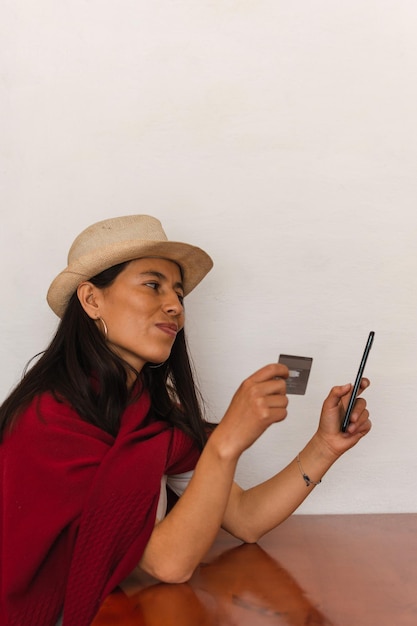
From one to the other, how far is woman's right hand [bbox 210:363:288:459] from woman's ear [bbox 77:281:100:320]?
42 cm

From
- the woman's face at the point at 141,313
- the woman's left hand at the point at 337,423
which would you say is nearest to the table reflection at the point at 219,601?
the woman's left hand at the point at 337,423

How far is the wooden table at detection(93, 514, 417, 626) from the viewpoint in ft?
3.49

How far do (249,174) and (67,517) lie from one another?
99cm

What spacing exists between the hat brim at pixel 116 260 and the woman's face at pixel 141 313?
0.04 m

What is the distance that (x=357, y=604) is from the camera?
1.12 metres

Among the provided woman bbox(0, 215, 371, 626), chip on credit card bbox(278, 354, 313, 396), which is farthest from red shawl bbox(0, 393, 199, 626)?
chip on credit card bbox(278, 354, 313, 396)

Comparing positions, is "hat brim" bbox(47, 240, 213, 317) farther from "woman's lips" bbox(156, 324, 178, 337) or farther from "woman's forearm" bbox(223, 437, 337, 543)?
"woman's forearm" bbox(223, 437, 337, 543)

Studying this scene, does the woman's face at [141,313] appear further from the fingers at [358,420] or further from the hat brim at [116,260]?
the fingers at [358,420]

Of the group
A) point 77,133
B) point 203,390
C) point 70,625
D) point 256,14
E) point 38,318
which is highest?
point 256,14

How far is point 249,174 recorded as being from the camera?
73.2 inches

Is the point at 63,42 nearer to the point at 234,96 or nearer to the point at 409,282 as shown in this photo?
the point at 234,96

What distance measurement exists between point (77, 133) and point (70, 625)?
115cm

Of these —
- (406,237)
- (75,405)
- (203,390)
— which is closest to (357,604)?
(75,405)

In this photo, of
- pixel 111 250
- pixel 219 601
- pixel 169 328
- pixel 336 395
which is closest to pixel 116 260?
pixel 111 250
